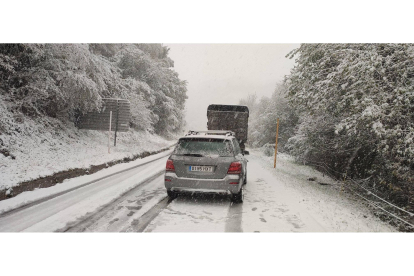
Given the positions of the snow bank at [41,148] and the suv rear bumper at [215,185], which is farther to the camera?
the snow bank at [41,148]

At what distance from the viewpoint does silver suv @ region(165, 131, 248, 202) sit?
16.5ft

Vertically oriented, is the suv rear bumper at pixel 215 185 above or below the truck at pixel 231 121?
below

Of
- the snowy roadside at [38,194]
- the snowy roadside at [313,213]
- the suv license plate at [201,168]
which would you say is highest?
the suv license plate at [201,168]

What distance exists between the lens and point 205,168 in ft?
16.6

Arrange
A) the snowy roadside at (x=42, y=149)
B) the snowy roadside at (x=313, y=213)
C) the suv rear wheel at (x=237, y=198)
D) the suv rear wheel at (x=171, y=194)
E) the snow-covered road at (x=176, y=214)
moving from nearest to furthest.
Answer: the snow-covered road at (x=176, y=214) → the snowy roadside at (x=313, y=213) → the suv rear wheel at (x=237, y=198) → the suv rear wheel at (x=171, y=194) → the snowy roadside at (x=42, y=149)

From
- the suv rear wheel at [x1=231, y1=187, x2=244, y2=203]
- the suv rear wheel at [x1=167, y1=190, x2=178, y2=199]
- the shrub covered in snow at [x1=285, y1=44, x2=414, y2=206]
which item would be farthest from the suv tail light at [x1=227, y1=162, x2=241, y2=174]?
the shrub covered in snow at [x1=285, y1=44, x2=414, y2=206]

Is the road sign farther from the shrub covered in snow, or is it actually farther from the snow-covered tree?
the shrub covered in snow

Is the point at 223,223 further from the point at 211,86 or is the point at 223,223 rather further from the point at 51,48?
the point at 211,86

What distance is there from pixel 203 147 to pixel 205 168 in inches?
18.6

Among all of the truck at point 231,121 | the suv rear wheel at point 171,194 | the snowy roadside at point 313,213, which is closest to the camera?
the snowy roadside at point 313,213

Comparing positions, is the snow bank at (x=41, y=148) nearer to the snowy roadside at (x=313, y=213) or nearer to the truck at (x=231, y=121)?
the truck at (x=231, y=121)

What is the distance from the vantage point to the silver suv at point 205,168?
5.02 meters

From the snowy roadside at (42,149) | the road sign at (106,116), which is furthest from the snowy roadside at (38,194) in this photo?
the road sign at (106,116)

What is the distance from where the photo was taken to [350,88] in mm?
5727
